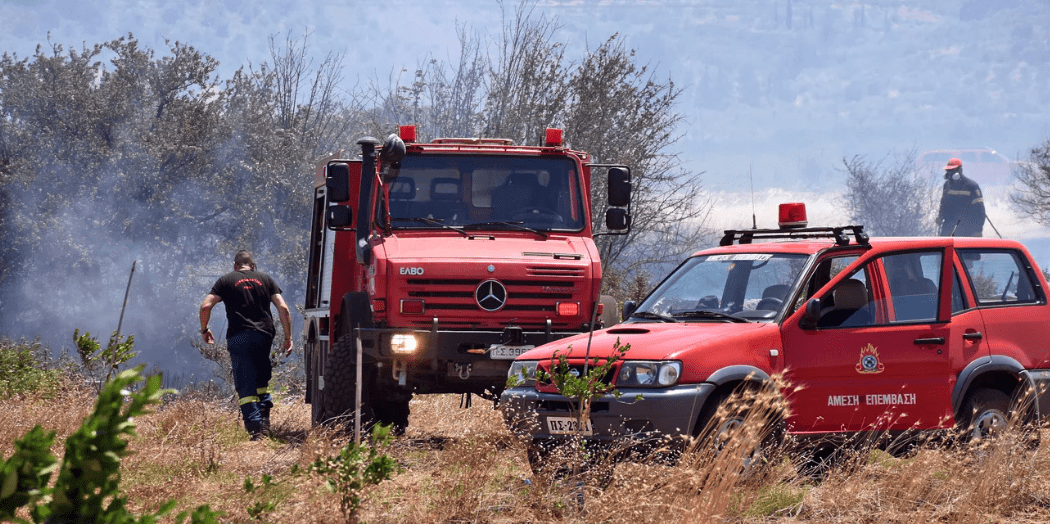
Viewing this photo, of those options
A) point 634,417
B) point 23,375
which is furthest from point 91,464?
point 23,375

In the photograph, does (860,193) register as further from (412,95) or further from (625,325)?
(625,325)

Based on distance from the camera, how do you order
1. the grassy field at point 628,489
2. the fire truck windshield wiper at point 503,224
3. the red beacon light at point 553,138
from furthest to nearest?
the red beacon light at point 553,138 → the fire truck windshield wiper at point 503,224 → the grassy field at point 628,489

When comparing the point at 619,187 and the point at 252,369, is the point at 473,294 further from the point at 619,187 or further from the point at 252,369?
the point at 252,369

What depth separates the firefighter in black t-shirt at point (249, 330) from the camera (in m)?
10.4

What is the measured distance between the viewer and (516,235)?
955 centimetres

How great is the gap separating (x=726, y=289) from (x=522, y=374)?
67.7 inches

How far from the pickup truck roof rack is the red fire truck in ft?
3.54

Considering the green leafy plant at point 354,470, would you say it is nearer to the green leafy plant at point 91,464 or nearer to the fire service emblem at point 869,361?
the green leafy plant at point 91,464

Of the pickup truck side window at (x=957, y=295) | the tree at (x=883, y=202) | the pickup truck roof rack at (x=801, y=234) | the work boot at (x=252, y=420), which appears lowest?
the work boot at (x=252, y=420)

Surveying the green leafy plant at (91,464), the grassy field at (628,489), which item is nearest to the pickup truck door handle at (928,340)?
the grassy field at (628,489)

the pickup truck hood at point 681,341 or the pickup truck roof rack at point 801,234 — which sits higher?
the pickup truck roof rack at point 801,234

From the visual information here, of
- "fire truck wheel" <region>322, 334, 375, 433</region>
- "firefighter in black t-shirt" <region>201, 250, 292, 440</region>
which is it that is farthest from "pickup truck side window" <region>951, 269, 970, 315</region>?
"firefighter in black t-shirt" <region>201, 250, 292, 440</region>

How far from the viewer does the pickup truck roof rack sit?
7.27m

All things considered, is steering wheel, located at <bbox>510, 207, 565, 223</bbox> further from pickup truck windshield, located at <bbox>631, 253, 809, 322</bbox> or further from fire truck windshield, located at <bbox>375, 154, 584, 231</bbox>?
pickup truck windshield, located at <bbox>631, 253, 809, 322</bbox>
